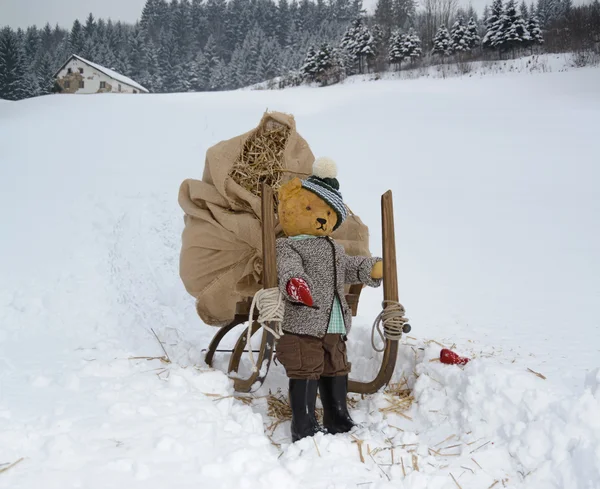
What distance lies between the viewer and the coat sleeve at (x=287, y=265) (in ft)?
8.91

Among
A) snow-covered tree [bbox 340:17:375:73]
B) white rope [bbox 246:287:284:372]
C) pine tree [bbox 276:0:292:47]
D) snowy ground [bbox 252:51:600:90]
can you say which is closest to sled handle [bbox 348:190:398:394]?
white rope [bbox 246:287:284:372]

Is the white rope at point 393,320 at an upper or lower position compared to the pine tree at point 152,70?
lower

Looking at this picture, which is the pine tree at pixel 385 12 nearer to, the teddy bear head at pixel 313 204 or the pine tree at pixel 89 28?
the pine tree at pixel 89 28

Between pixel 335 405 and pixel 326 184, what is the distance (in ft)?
4.07

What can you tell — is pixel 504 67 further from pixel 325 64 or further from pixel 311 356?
pixel 311 356

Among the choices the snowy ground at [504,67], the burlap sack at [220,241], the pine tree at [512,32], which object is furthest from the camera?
the pine tree at [512,32]

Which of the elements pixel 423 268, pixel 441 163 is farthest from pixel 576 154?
pixel 423 268

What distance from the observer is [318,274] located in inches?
115

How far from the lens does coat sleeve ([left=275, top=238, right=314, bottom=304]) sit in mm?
2717

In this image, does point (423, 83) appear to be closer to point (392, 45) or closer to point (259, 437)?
point (392, 45)

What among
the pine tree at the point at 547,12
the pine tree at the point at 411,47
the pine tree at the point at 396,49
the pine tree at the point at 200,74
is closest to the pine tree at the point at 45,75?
the pine tree at the point at 200,74

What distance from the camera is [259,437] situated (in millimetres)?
2258

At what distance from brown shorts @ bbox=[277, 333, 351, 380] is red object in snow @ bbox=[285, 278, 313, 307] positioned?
284 mm

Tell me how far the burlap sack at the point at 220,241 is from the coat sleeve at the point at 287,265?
0.30m
